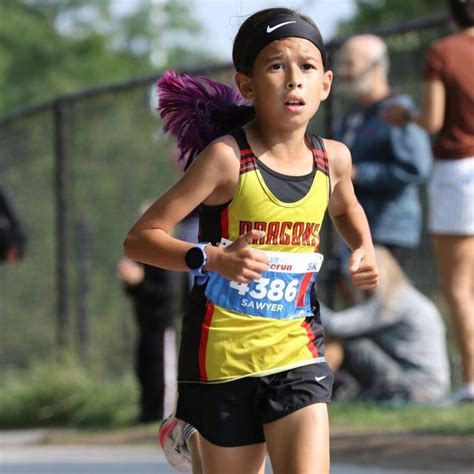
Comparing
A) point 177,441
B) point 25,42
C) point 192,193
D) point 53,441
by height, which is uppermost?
point 25,42

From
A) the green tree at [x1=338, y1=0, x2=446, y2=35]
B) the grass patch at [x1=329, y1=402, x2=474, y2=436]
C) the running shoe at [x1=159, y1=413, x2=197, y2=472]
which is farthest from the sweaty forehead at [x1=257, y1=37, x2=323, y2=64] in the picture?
the green tree at [x1=338, y1=0, x2=446, y2=35]

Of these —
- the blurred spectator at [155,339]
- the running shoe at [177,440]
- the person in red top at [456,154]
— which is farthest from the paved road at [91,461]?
the running shoe at [177,440]

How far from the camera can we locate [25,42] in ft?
152

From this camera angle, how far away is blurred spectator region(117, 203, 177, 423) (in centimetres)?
992

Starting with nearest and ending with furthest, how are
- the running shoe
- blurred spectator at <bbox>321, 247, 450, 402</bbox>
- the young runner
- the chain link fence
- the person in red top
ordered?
the young runner
the running shoe
the person in red top
blurred spectator at <bbox>321, 247, 450, 402</bbox>
the chain link fence

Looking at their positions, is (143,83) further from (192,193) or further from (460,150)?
(192,193)

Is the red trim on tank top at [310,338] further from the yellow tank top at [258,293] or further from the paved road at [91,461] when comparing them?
the paved road at [91,461]

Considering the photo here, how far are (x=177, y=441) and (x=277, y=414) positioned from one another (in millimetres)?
478

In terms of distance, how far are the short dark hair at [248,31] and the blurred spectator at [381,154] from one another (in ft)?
13.2

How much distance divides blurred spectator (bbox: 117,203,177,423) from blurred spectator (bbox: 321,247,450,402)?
1267mm

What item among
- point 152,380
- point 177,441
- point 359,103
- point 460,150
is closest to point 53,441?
point 152,380

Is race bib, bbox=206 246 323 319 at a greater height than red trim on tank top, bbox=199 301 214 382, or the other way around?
race bib, bbox=206 246 323 319

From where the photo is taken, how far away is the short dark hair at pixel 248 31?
4668 mm

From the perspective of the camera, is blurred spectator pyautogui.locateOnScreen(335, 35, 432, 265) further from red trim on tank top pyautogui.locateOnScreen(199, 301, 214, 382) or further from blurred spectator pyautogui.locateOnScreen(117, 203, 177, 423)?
red trim on tank top pyautogui.locateOnScreen(199, 301, 214, 382)
